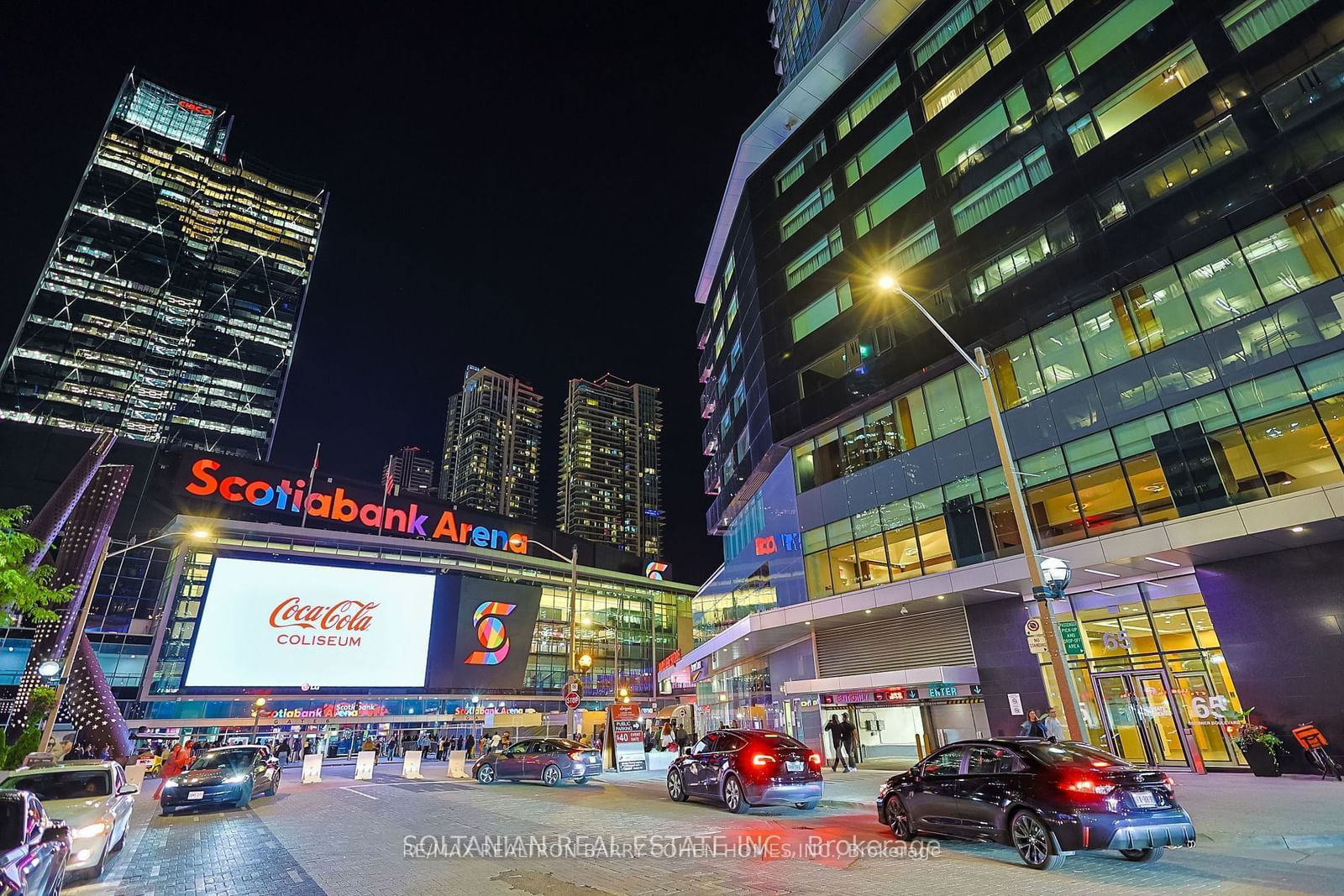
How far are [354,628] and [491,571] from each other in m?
22.4

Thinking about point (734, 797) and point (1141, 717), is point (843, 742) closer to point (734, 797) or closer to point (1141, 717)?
point (1141, 717)

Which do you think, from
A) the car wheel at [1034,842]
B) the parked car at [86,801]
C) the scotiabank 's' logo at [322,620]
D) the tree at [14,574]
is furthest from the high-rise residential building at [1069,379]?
the scotiabank 's' logo at [322,620]

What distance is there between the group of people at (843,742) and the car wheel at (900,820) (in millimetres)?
15811

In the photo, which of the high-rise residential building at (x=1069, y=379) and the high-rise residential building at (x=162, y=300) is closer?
the high-rise residential building at (x=1069, y=379)

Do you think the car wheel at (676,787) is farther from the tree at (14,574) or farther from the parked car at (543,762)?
the tree at (14,574)

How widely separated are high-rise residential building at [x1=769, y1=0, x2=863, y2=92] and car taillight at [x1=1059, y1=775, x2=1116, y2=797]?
146 ft

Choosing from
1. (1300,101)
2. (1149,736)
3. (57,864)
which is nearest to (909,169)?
(1300,101)

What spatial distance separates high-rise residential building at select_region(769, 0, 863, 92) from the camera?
4669cm

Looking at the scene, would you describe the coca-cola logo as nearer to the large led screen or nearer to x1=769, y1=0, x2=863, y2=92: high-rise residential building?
the large led screen

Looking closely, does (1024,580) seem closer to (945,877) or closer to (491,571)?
(945,877)

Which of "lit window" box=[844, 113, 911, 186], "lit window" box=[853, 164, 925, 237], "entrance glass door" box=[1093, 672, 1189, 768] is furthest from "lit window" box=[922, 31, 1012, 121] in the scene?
"entrance glass door" box=[1093, 672, 1189, 768]

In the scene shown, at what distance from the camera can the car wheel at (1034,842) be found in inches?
319

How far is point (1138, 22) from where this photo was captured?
23484 millimetres

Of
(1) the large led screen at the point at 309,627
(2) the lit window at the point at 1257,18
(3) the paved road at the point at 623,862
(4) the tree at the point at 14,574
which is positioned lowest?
(3) the paved road at the point at 623,862
